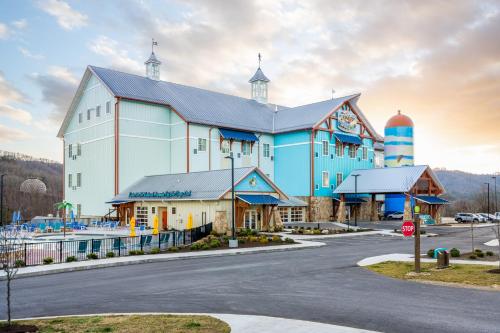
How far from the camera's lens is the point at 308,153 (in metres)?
62.1

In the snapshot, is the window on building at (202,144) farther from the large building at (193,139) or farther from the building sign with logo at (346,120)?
the building sign with logo at (346,120)

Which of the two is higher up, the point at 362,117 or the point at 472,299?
the point at 362,117

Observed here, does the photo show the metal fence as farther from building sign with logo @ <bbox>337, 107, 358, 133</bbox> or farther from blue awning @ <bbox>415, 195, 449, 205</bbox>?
building sign with logo @ <bbox>337, 107, 358, 133</bbox>

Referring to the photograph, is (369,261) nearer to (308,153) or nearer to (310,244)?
(310,244)

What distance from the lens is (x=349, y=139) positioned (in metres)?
66.0

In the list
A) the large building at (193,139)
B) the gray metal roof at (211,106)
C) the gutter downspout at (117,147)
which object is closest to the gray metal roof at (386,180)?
the large building at (193,139)

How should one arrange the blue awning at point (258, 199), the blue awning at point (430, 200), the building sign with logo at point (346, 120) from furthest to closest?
the building sign with logo at point (346, 120) < the blue awning at point (430, 200) < the blue awning at point (258, 199)

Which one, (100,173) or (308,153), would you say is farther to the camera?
(308,153)

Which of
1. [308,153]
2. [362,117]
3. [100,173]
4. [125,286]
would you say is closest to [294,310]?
[125,286]

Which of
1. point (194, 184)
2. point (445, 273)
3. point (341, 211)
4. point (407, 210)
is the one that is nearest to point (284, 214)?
point (341, 211)

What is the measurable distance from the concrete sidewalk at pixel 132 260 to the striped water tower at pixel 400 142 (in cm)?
4018

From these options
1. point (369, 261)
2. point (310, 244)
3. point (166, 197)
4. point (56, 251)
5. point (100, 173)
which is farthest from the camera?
point (100, 173)

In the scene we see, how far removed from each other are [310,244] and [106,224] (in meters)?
22.8

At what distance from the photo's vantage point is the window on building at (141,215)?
160 ft
